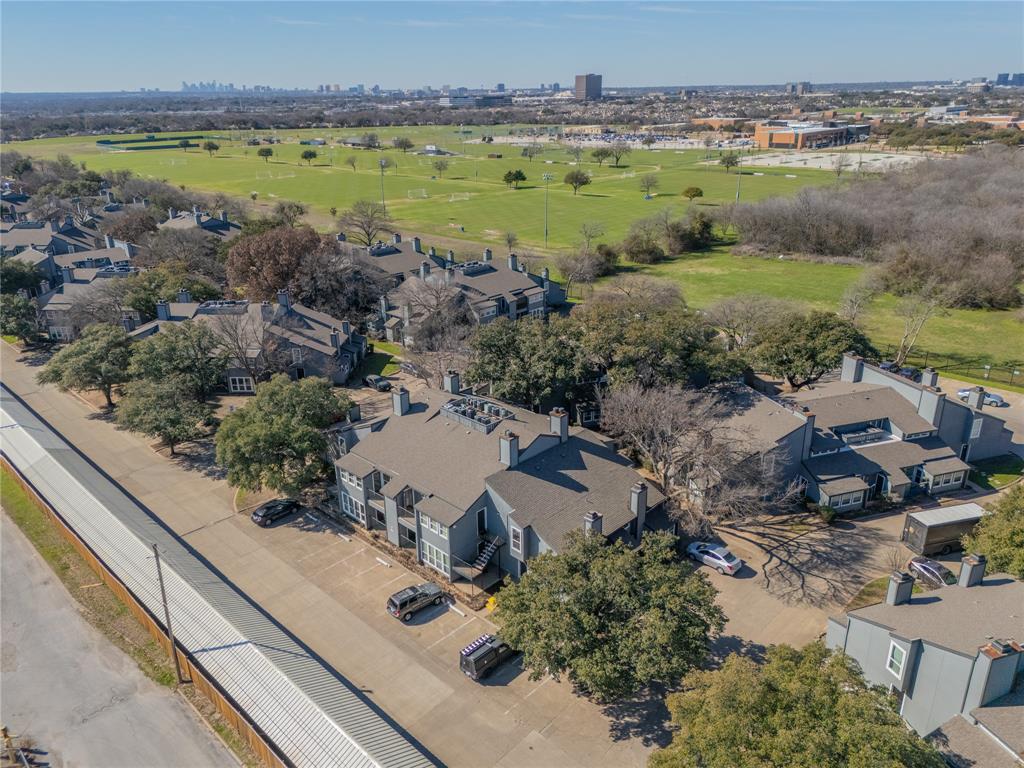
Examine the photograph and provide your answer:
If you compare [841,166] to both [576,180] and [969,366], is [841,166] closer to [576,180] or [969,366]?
[576,180]

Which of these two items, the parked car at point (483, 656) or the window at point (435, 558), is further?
the window at point (435, 558)

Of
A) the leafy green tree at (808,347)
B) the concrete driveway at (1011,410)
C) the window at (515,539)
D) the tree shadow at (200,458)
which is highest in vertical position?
the leafy green tree at (808,347)

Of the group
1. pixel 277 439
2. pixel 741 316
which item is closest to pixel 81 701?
pixel 277 439

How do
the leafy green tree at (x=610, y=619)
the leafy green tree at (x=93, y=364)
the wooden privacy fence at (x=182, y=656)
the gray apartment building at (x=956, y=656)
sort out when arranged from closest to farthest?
the gray apartment building at (x=956, y=656) → the leafy green tree at (x=610, y=619) → the wooden privacy fence at (x=182, y=656) → the leafy green tree at (x=93, y=364)

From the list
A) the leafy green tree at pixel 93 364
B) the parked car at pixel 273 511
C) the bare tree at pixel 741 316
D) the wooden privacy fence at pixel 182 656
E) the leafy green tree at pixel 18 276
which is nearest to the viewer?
the wooden privacy fence at pixel 182 656

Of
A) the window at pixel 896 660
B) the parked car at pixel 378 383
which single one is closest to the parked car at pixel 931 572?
the window at pixel 896 660

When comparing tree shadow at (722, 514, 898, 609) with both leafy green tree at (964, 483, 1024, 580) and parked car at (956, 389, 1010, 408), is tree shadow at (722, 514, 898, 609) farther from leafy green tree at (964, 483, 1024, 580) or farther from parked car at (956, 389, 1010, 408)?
parked car at (956, 389, 1010, 408)

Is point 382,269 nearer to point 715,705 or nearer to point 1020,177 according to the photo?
point 715,705

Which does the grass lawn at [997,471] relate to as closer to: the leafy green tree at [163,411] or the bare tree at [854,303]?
the bare tree at [854,303]
